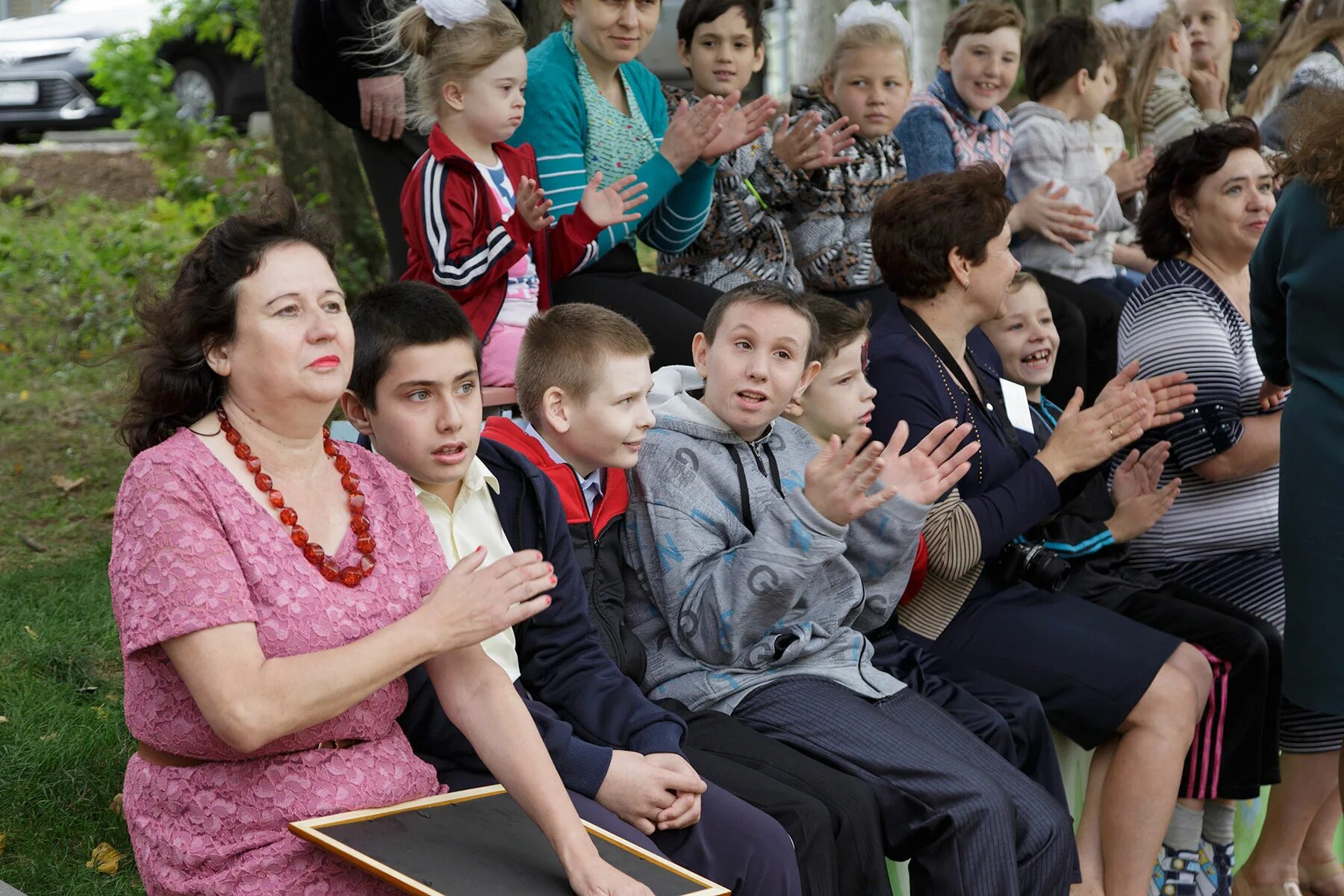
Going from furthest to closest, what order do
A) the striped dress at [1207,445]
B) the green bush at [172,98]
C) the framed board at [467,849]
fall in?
the green bush at [172,98] → the striped dress at [1207,445] → the framed board at [467,849]

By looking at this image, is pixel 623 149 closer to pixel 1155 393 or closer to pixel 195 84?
pixel 1155 393

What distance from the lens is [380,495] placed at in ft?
7.25

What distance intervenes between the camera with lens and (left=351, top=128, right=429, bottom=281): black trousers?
6.83 ft

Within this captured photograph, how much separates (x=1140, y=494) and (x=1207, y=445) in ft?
0.70

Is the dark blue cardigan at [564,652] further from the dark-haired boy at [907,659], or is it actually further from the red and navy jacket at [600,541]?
the dark-haired boy at [907,659]

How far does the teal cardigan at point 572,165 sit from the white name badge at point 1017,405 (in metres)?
1.04

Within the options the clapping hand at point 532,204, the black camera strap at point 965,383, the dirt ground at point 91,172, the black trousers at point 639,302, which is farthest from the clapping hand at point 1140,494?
the dirt ground at point 91,172

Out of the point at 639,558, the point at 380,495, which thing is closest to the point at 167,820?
the point at 380,495

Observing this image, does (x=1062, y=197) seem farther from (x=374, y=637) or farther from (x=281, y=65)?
(x=374, y=637)

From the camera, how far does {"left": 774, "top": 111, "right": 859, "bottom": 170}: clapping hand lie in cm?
450

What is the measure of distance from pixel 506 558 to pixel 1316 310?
6.60ft

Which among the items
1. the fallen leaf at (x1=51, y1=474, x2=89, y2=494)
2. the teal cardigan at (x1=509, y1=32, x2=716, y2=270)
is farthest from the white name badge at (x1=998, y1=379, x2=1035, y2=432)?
the fallen leaf at (x1=51, y1=474, x2=89, y2=494)

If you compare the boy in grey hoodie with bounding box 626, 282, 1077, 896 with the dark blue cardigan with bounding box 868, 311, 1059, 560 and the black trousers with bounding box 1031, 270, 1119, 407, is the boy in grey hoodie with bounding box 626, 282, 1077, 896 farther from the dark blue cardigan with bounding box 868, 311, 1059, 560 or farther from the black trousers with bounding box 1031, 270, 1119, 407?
the black trousers with bounding box 1031, 270, 1119, 407

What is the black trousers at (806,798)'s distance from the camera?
258cm
